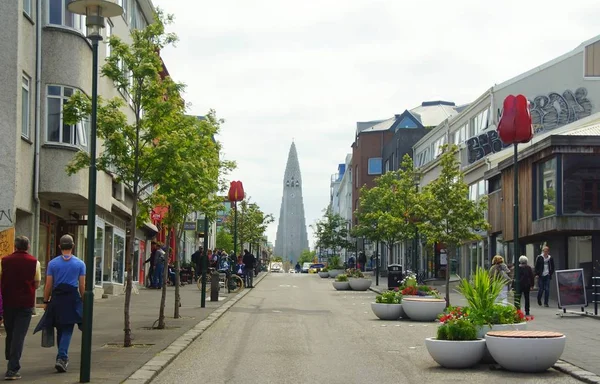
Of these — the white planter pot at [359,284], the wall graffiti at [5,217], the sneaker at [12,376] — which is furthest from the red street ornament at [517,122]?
the white planter pot at [359,284]

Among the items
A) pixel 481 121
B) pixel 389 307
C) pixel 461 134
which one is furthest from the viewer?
pixel 461 134

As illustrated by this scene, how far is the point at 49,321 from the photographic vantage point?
1282 centimetres

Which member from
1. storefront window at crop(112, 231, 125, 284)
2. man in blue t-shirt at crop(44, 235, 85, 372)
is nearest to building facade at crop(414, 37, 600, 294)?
storefront window at crop(112, 231, 125, 284)

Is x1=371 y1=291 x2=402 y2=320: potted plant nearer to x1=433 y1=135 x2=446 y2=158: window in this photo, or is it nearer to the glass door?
the glass door

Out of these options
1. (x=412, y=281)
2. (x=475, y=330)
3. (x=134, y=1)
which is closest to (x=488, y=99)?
(x=134, y=1)

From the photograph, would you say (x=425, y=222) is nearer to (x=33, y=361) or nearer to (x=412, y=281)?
(x=412, y=281)

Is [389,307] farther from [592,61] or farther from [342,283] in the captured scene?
[592,61]

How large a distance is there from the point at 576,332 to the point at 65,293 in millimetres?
11521

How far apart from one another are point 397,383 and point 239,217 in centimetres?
5690

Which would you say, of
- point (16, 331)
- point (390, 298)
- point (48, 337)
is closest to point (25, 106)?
point (390, 298)

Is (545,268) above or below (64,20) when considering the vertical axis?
below

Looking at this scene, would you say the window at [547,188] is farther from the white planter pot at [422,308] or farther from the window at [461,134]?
the window at [461,134]

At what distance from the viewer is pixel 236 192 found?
38219 mm

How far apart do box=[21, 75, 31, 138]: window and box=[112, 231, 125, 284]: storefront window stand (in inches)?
526
